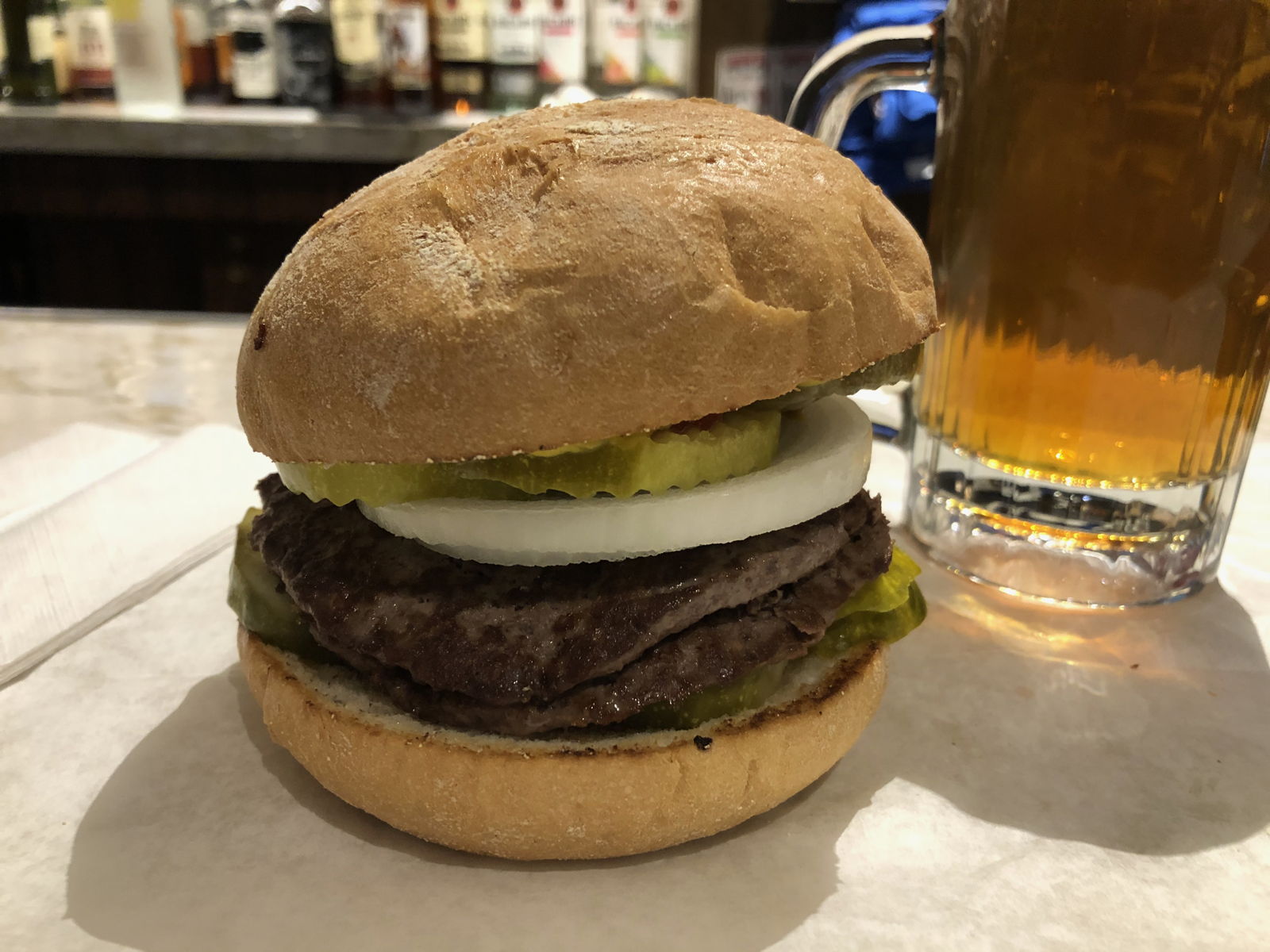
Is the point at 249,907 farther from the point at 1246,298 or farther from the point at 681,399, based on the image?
the point at 1246,298

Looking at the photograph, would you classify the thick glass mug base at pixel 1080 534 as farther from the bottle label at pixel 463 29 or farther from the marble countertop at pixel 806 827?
the bottle label at pixel 463 29

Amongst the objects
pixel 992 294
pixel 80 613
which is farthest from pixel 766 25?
pixel 80 613

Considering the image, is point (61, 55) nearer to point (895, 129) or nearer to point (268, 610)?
point (895, 129)


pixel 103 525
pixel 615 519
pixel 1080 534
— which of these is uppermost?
pixel 615 519

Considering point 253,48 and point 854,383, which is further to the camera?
point 253,48

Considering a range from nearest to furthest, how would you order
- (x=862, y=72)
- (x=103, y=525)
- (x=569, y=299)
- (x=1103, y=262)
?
(x=569, y=299) → (x=1103, y=262) → (x=862, y=72) → (x=103, y=525)

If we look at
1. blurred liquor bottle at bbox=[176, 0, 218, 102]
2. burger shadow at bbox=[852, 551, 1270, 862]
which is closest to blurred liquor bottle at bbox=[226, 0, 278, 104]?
blurred liquor bottle at bbox=[176, 0, 218, 102]

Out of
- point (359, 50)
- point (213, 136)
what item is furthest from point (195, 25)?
point (359, 50)
